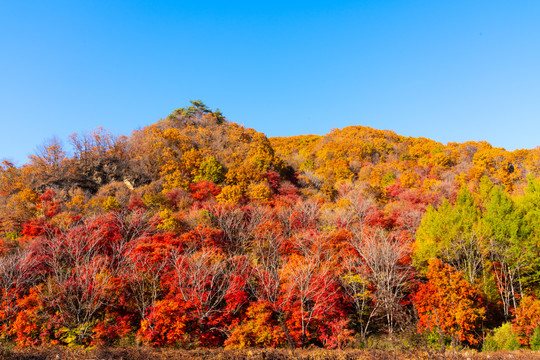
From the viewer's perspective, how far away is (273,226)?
2562 centimetres

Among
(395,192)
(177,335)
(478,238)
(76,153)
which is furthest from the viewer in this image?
(395,192)

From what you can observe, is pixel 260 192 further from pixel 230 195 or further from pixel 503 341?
pixel 503 341

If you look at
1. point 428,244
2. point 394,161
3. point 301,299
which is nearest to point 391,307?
point 301,299

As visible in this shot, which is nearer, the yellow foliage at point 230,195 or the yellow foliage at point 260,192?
the yellow foliage at point 230,195

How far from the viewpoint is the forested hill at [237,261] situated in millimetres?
16688

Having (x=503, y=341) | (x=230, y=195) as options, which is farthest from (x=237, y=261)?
(x=503, y=341)

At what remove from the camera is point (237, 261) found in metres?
20.3

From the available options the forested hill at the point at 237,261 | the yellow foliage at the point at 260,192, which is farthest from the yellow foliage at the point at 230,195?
the yellow foliage at the point at 260,192

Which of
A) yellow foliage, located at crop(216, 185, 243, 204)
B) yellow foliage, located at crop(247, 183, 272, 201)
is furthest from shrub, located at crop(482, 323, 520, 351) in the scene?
yellow foliage, located at crop(216, 185, 243, 204)

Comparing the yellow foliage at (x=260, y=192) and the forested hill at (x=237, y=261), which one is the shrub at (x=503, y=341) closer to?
the forested hill at (x=237, y=261)

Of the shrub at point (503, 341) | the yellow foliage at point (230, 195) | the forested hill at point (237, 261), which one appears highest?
the yellow foliage at point (230, 195)

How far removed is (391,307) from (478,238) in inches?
380

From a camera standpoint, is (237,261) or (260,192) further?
(260,192)

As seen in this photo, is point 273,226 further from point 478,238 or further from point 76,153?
point 76,153
